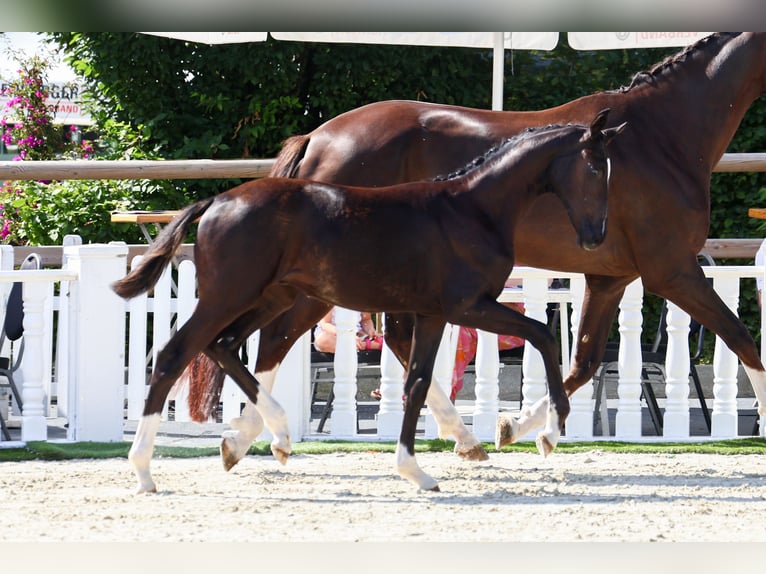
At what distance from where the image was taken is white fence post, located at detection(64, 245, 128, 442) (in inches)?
227

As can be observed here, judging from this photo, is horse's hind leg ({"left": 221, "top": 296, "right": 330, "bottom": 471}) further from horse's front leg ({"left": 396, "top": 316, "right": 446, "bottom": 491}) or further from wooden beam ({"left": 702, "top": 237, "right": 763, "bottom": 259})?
wooden beam ({"left": 702, "top": 237, "right": 763, "bottom": 259})

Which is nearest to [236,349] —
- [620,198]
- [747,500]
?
[620,198]

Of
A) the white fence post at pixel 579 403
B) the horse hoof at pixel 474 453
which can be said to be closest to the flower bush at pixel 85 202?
the white fence post at pixel 579 403

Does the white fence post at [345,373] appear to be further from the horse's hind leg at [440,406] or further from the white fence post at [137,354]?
the white fence post at [137,354]

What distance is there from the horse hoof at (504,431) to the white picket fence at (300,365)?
710 millimetres

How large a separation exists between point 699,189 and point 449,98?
16.5 ft

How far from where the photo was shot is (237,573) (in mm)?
2021

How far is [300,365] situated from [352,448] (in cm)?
56

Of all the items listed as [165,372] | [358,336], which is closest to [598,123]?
[165,372]

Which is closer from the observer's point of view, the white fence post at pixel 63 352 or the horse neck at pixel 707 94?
the horse neck at pixel 707 94

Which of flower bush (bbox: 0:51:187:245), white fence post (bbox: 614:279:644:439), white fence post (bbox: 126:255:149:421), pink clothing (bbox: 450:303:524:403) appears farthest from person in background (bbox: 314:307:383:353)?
flower bush (bbox: 0:51:187:245)

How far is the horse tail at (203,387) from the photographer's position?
500 centimetres

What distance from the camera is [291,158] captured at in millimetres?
5367

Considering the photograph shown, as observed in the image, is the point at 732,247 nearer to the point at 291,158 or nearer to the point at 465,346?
the point at 465,346
